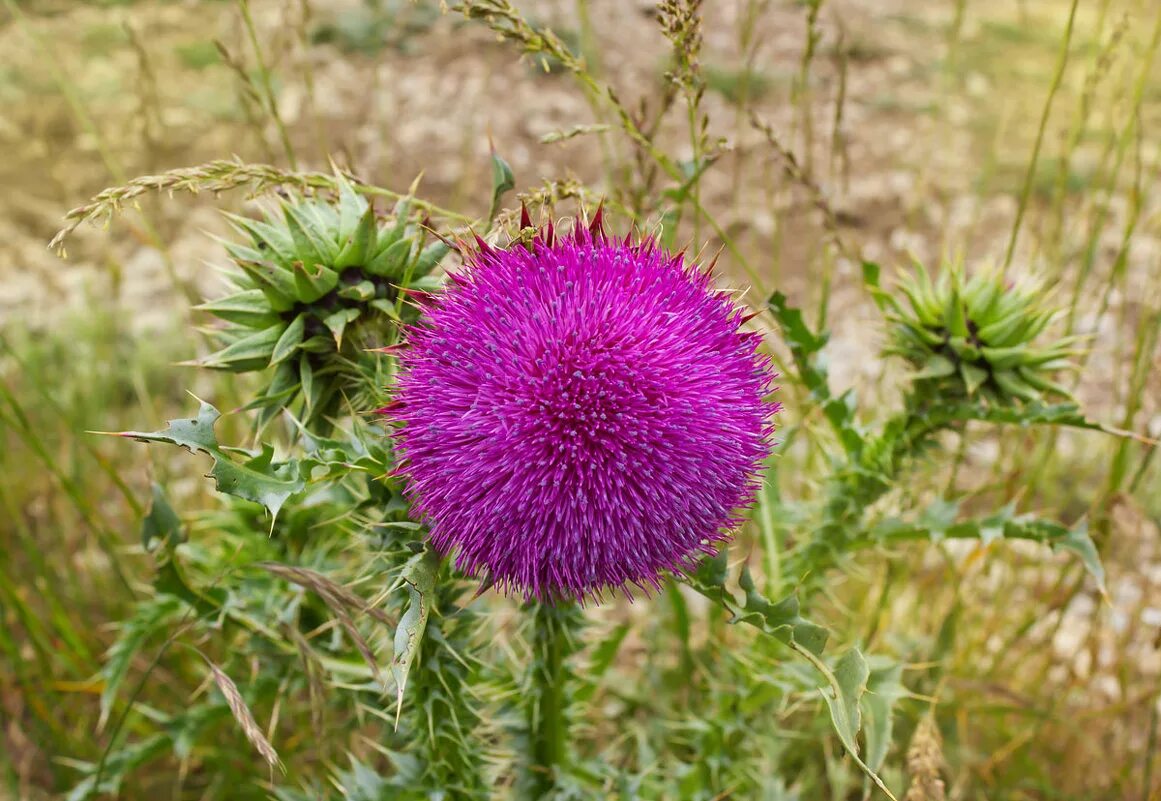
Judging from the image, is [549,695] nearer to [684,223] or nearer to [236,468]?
[236,468]

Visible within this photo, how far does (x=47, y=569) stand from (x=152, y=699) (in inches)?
25.4

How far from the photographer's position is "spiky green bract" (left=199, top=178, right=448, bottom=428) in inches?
89.0

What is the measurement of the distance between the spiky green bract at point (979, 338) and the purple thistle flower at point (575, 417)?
3.27 feet

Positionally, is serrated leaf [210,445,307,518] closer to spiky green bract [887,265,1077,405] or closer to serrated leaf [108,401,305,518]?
serrated leaf [108,401,305,518]

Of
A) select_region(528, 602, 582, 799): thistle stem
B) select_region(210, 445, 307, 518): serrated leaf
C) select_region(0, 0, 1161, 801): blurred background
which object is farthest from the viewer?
select_region(0, 0, 1161, 801): blurred background

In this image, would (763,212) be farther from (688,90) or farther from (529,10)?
(688,90)

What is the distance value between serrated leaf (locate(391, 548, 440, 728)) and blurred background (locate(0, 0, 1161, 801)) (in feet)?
3.07

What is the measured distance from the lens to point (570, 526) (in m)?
1.90

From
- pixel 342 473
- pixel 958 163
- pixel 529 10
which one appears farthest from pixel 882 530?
pixel 529 10

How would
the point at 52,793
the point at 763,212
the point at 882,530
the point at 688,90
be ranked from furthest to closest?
the point at 763,212 → the point at 52,793 → the point at 882,530 → the point at 688,90

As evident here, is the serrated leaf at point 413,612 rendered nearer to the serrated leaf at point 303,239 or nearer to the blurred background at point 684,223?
the serrated leaf at point 303,239

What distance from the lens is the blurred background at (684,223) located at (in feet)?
11.5

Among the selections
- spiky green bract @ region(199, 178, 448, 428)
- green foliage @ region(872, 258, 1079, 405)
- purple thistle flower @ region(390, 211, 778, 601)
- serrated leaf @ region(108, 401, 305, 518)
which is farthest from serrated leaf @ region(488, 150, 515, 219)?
green foliage @ region(872, 258, 1079, 405)

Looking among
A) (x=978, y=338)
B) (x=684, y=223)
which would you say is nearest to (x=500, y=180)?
(x=978, y=338)
